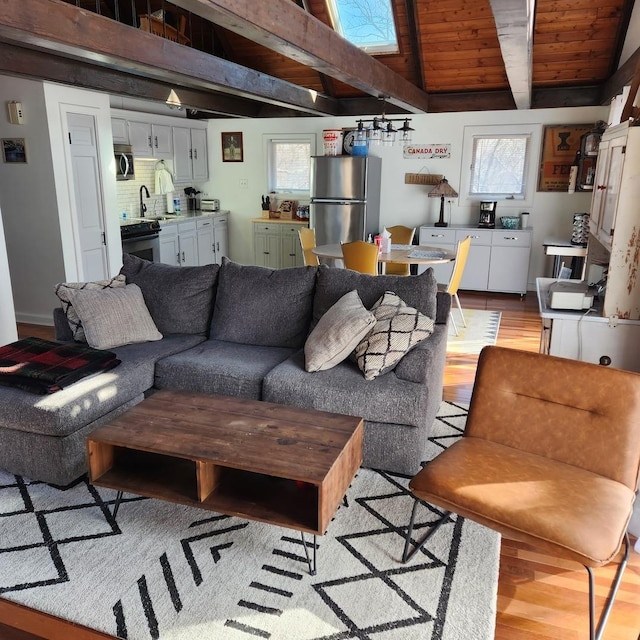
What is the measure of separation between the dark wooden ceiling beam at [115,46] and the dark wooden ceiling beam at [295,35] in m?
0.93

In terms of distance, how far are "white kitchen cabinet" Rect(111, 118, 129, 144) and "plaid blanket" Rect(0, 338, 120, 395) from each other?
3.67m

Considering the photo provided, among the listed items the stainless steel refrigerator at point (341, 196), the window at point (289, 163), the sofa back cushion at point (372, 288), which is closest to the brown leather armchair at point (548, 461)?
the sofa back cushion at point (372, 288)

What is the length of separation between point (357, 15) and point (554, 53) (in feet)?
7.03

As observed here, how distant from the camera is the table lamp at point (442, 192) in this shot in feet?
23.0

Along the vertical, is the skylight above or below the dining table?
above

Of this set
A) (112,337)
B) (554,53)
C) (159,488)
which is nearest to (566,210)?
(554,53)

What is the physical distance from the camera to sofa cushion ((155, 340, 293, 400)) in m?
2.90

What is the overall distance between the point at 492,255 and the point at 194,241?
3764 millimetres

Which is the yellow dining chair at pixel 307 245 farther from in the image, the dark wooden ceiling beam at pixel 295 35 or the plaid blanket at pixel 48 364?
the plaid blanket at pixel 48 364

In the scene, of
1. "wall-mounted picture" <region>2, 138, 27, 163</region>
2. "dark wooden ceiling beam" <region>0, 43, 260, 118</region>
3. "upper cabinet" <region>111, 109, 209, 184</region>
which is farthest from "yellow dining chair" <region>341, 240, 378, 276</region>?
"upper cabinet" <region>111, 109, 209, 184</region>

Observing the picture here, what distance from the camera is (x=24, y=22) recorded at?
2762 mm

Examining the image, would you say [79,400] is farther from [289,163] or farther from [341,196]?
[289,163]

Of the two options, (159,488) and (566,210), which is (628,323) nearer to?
(159,488)

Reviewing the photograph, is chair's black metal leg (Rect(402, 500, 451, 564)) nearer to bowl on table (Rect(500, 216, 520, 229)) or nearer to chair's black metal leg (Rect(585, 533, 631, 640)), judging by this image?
chair's black metal leg (Rect(585, 533, 631, 640))
